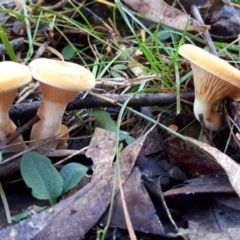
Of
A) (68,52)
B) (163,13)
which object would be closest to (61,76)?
(68,52)

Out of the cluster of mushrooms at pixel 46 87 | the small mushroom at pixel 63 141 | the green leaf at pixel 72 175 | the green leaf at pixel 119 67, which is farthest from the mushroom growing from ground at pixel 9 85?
the green leaf at pixel 119 67

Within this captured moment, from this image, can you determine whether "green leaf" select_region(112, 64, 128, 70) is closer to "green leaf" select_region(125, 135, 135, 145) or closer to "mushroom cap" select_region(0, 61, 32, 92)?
"green leaf" select_region(125, 135, 135, 145)

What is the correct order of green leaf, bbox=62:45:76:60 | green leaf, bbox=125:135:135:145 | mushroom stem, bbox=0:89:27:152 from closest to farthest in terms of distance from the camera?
mushroom stem, bbox=0:89:27:152 → green leaf, bbox=125:135:135:145 → green leaf, bbox=62:45:76:60

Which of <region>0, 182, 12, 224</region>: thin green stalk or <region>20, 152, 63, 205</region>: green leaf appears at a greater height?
<region>20, 152, 63, 205</region>: green leaf

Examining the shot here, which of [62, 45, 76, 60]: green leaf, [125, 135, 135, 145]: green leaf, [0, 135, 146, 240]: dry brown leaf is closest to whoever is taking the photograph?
[0, 135, 146, 240]: dry brown leaf

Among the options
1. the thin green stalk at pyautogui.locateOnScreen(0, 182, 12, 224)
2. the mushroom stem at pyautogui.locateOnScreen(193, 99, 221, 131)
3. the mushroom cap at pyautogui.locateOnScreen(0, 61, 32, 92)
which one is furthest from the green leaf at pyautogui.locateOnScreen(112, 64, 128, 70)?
the thin green stalk at pyautogui.locateOnScreen(0, 182, 12, 224)

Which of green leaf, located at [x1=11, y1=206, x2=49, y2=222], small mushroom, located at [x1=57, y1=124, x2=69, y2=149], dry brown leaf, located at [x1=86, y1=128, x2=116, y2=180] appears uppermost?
dry brown leaf, located at [x1=86, y1=128, x2=116, y2=180]
